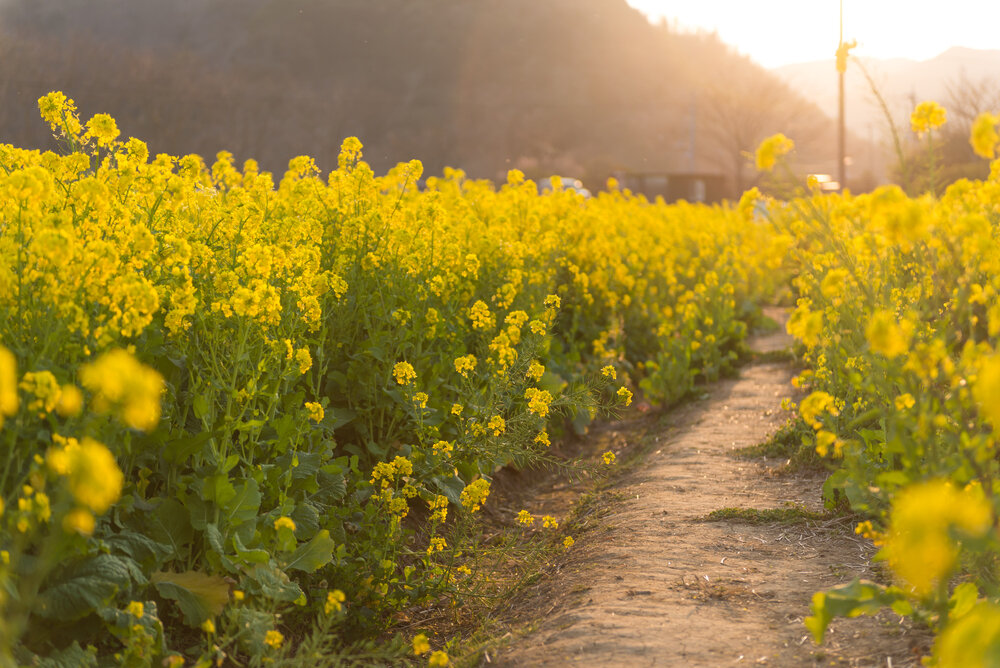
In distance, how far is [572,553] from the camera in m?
4.10

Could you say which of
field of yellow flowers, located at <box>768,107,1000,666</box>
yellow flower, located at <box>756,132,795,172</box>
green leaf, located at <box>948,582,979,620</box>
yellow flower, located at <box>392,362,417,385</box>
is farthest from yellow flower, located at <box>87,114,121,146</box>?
green leaf, located at <box>948,582,979,620</box>

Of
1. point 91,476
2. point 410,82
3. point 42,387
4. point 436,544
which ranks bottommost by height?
point 436,544

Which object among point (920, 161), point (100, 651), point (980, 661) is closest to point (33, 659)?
point (100, 651)

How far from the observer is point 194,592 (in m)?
2.78

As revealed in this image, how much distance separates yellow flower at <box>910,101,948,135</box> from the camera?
303 cm

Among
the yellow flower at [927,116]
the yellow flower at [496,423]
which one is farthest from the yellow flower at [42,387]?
the yellow flower at [927,116]

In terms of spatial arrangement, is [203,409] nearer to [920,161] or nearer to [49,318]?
[49,318]

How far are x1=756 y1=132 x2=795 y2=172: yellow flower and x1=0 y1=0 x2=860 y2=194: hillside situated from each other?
3.43m

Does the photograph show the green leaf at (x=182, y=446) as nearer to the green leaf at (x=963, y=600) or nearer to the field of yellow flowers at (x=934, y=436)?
the field of yellow flowers at (x=934, y=436)

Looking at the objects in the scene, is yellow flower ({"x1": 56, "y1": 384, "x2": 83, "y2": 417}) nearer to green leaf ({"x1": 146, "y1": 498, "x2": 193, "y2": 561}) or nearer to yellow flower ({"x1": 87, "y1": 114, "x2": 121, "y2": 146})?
green leaf ({"x1": 146, "y1": 498, "x2": 193, "y2": 561})

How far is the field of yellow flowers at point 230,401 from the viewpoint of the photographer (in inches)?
89.9

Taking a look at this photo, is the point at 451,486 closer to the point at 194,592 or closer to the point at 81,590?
the point at 194,592

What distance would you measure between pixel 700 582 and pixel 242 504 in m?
1.74

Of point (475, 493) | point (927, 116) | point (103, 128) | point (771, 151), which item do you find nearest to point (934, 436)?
point (771, 151)
